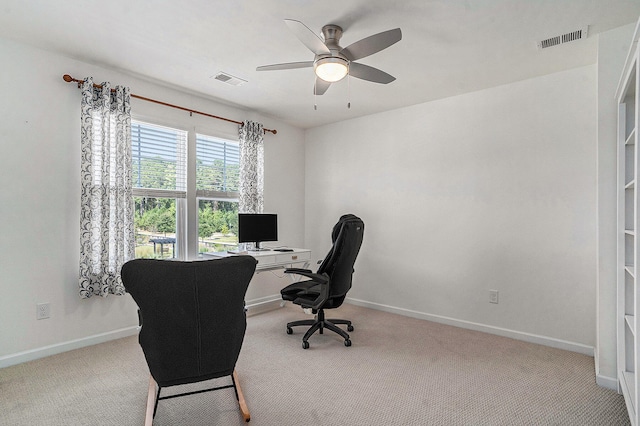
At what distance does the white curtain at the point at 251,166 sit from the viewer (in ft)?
14.2

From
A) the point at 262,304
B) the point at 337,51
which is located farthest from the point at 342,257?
the point at 262,304

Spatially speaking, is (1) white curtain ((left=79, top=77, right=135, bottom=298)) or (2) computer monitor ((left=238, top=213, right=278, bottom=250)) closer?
(1) white curtain ((left=79, top=77, right=135, bottom=298))

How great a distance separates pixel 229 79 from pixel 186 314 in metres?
2.51

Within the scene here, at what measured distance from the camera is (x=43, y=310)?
9.26 feet

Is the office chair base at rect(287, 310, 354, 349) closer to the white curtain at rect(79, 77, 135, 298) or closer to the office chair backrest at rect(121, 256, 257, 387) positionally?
the office chair backrest at rect(121, 256, 257, 387)

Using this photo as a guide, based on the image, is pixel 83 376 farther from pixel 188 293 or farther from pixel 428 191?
pixel 428 191

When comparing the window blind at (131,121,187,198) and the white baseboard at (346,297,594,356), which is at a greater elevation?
the window blind at (131,121,187,198)

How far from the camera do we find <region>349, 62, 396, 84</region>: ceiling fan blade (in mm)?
2519

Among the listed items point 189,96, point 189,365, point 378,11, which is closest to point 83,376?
point 189,365

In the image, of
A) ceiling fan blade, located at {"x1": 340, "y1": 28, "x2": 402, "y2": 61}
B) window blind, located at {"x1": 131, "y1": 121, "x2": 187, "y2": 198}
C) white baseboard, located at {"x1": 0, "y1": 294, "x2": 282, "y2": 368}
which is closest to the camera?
ceiling fan blade, located at {"x1": 340, "y1": 28, "x2": 402, "y2": 61}

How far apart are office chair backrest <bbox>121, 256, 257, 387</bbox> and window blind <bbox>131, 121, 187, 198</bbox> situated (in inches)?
80.6

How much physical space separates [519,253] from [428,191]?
116cm

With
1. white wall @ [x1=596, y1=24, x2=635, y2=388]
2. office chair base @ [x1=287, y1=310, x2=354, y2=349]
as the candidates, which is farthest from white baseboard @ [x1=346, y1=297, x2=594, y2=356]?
office chair base @ [x1=287, y1=310, x2=354, y2=349]

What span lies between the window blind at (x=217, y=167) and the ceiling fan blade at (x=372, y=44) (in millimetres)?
2307
